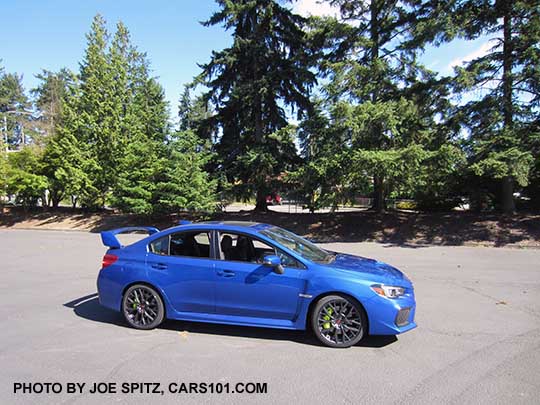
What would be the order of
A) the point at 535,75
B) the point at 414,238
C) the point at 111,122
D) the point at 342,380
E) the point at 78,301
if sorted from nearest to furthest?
the point at 342,380 < the point at 78,301 < the point at 535,75 < the point at 414,238 < the point at 111,122

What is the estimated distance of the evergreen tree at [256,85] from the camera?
746 inches

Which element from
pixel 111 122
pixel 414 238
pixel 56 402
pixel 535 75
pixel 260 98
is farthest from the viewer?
pixel 111 122

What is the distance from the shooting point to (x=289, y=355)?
13.5 feet

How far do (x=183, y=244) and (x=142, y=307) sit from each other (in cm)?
100

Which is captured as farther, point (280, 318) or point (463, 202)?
point (463, 202)

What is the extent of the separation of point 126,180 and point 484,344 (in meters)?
18.5

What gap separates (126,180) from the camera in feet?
64.2

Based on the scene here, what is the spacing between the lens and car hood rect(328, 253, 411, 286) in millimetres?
4441

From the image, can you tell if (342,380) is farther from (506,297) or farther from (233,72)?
(233,72)

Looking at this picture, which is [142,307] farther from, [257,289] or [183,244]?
[257,289]

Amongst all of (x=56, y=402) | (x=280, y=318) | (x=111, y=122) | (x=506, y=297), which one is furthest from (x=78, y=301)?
(x=111, y=122)

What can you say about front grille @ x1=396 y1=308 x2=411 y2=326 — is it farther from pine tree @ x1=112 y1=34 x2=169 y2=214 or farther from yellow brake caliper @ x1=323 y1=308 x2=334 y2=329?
pine tree @ x1=112 y1=34 x2=169 y2=214

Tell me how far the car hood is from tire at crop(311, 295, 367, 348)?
1.30 ft

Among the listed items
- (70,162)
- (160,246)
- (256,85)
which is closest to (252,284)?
(160,246)
